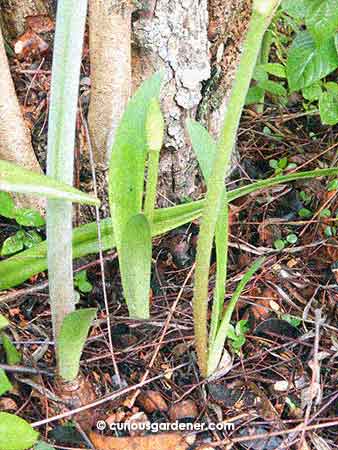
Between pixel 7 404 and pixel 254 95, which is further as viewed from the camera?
pixel 254 95

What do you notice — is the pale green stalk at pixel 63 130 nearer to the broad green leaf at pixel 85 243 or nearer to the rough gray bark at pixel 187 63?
the broad green leaf at pixel 85 243

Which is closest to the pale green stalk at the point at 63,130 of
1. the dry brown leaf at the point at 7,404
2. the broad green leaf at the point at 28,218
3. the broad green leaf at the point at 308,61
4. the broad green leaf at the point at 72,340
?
the broad green leaf at the point at 72,340

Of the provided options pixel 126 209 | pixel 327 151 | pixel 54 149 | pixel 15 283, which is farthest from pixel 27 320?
pixel 327 151

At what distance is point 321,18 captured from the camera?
1039 millimetres

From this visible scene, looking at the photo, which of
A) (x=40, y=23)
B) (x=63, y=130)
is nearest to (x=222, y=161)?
(x=63, y=130)

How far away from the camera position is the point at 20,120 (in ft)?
3.51

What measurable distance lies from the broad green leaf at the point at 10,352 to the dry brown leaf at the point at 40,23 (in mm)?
520

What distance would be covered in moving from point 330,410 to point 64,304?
1.36ft

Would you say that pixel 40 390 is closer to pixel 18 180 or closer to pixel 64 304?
pixel 64 304

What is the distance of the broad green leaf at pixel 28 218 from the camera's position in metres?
1.09

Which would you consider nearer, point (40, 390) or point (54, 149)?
point (54, 149)

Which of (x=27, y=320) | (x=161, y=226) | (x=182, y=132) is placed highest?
(x=182, y=132)

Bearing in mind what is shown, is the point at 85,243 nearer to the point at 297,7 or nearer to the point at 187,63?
the point at 187,63

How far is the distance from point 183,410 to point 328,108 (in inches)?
24.7
